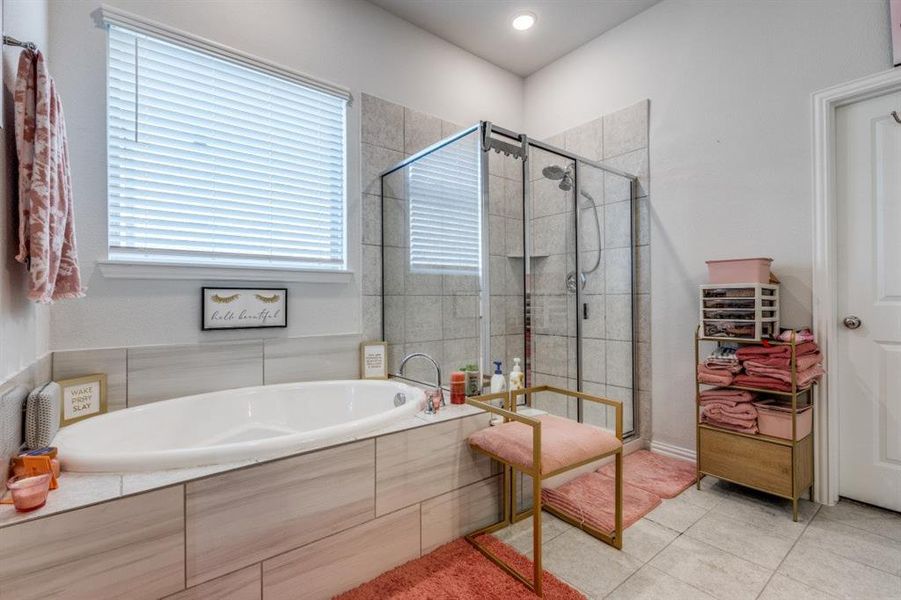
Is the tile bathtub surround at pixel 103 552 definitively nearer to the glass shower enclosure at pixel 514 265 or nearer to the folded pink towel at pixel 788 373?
the glass shower enclosure at pixel 514 265

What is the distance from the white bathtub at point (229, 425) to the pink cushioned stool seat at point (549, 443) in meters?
0.35

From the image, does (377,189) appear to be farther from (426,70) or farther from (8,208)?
(8,208)

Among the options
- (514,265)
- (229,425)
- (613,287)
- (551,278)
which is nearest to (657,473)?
(613,287)

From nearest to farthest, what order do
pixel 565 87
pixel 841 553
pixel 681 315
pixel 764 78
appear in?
1. pixel 841 553
2. pixel 764 78
3. pixel 681 315
4. pixel 565 87

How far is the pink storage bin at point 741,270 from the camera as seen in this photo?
2.04 meters

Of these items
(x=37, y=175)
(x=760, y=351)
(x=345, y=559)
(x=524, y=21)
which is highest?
(x=524, y=21)

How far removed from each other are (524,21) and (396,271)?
1893 millimetres

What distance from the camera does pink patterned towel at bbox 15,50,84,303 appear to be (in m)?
1.30

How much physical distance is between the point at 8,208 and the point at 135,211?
0.65 meters

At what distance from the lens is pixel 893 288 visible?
1.96 m

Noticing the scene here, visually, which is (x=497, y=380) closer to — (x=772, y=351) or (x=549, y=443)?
(x=549, y=443)

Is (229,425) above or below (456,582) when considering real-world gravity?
above

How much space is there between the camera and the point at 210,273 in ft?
6.87

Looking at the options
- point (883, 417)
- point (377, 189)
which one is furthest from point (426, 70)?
point (883, 417)
